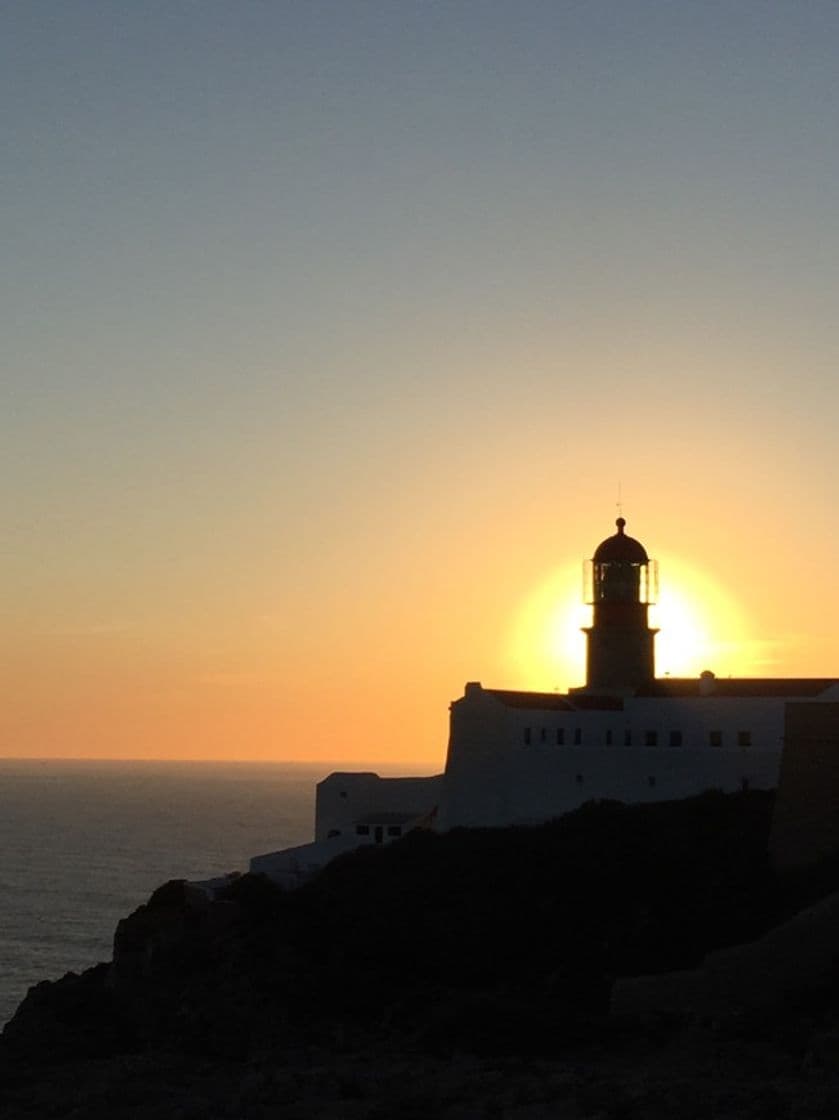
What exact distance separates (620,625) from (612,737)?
15.7 ft

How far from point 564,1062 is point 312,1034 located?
9.72m

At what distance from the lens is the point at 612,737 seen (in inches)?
2128

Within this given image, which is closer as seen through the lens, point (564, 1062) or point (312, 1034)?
point (564, 1062)

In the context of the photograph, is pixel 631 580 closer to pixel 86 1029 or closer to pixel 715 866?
pixel 715 866

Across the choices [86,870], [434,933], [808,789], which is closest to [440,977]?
[434,933]

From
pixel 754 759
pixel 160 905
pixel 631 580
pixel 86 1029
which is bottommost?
pixel 86 1029

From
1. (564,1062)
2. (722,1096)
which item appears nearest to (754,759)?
(564,1062)

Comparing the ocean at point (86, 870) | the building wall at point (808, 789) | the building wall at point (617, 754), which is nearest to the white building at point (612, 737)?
the building wall at point (617, 754)

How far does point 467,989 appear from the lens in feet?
136

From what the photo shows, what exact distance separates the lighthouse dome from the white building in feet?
0.34

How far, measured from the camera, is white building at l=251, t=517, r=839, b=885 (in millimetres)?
53281

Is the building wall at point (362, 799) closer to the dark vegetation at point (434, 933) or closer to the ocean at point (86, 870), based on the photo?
the dark vegetation at point (434, 933)

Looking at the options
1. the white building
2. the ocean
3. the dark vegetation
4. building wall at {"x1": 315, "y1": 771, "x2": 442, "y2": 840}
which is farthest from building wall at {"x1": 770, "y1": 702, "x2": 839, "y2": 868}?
the ocean

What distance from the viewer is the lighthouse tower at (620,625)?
57375 millimetres
